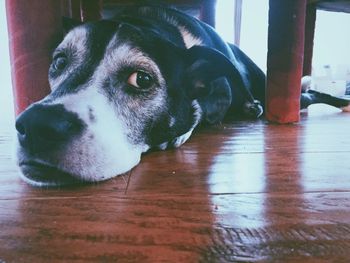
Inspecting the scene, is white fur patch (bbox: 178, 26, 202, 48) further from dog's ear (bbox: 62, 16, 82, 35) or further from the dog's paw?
the dog's paw

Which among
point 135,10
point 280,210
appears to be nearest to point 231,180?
point 280,210

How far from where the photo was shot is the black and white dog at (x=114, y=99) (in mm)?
863

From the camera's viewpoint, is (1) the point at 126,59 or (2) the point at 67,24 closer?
(1) the point at 126,59

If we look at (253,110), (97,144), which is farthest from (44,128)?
(253,110)

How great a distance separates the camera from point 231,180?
3.09 ft

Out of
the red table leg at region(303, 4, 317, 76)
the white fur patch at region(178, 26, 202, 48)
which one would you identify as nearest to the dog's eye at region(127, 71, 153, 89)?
the white fur patch at region(178, 26, 202, 48)

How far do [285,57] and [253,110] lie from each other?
0.41m

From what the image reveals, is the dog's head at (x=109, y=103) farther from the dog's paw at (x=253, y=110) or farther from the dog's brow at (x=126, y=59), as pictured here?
the dog's paw at (x=253, y=110)

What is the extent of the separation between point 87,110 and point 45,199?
0.78 ft

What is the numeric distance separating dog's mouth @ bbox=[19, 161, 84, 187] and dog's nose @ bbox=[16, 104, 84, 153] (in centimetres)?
4

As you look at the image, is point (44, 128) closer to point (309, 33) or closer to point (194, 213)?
point (194, 213)

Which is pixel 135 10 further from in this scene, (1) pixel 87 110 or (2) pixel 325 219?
(2) pixel 325 219

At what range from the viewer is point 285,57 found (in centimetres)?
175

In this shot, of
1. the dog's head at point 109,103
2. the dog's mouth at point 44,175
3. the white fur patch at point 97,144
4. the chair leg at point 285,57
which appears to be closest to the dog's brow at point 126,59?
the dog's head at point 109,103
